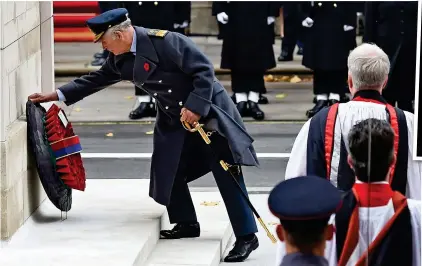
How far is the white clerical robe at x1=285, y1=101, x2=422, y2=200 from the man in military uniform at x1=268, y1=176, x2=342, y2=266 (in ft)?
3.88

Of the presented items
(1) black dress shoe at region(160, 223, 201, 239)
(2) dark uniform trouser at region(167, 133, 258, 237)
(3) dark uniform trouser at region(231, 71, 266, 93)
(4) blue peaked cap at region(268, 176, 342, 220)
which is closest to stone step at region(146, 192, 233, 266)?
(1) black dress shoe at region(160, 223, 201, 239)

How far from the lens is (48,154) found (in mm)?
7977

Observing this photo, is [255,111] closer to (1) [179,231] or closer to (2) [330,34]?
(2) [330,34]

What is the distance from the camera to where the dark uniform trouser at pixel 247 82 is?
13.7 m

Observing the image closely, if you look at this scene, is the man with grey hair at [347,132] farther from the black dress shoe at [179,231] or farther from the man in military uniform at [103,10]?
the man in military uniform at [103,10]

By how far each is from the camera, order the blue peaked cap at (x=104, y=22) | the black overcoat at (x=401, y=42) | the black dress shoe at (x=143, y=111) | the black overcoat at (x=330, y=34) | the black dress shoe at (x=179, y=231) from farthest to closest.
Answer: the black overcoat at (x=330, y=34)
the black dress shoe at (x=143, y=111)
the black overcoat at (x=401, y=42)
the black dress shoe at (x=179, y=231)
the blue peaked cap at (x=104, y=22)

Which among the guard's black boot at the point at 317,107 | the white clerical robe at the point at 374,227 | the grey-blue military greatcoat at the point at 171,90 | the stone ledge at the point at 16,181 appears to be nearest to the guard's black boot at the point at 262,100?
the guard's black boot at the point at 317,107

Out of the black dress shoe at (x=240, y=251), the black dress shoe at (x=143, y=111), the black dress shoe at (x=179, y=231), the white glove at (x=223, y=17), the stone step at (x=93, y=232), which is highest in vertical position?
the white glove at (x=223, y=17)

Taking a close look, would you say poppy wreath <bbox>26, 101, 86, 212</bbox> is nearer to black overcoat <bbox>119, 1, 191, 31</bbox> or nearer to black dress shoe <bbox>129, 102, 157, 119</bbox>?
black dress shoe <bbox>129, 102, 157, 119</bbox>

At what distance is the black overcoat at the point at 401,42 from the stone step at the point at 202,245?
402 centimetres

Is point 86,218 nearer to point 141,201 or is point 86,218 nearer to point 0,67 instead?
point 141,201

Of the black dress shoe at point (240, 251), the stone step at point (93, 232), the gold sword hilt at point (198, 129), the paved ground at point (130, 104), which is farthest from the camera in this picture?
the paved ground at point (130, 104)

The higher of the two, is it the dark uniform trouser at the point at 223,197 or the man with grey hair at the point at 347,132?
the man with grey hair at the point at 347,132

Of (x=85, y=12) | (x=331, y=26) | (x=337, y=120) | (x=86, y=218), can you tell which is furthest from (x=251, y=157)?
(x=85, y=12)
